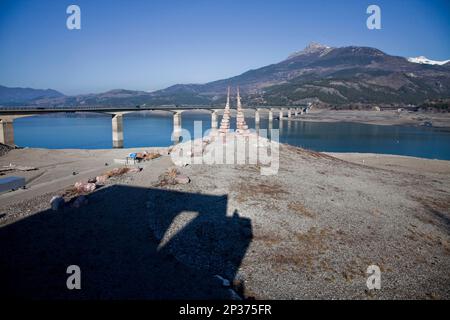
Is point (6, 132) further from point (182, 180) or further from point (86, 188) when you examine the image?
point (182, 180)

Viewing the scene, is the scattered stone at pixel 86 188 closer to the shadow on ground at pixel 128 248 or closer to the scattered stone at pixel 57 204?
the shadow on ground at pixel 128 248

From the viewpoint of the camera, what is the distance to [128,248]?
11.4 m

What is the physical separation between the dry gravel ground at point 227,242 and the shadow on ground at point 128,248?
0.04 m

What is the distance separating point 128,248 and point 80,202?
5.16 metres

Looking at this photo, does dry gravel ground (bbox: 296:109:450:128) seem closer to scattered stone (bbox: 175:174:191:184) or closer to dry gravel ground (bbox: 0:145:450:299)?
dry gravel ground (bbox: 0:145:450:299)

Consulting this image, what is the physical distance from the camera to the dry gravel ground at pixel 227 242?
9734 millimetres

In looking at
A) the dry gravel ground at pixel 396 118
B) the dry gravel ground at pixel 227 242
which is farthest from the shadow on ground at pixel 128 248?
the dry gravel ground at pixel 396 118

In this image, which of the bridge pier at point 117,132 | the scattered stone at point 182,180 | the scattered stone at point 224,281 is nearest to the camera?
the scattered stone at point 224,281

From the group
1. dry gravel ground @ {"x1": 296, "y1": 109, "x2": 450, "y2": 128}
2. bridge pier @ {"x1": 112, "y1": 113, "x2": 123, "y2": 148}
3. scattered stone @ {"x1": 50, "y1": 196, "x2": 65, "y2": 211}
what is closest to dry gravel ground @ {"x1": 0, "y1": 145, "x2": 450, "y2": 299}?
scattered stone @ {"x1": 50, "y1": 196, "x2": 65, "y2": 211}

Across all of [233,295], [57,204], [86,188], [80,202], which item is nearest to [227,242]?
[233,295]

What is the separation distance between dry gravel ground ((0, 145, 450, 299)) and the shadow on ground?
42 millimetres

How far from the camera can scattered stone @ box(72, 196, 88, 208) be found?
14953mm
